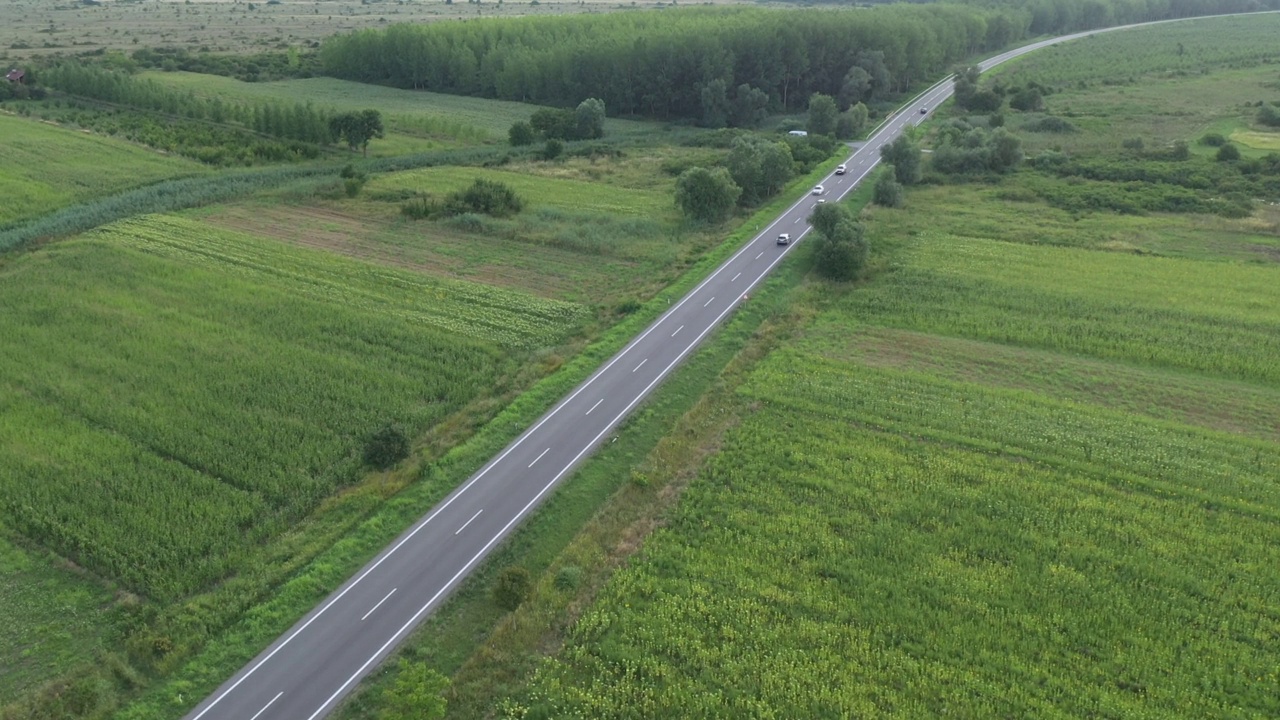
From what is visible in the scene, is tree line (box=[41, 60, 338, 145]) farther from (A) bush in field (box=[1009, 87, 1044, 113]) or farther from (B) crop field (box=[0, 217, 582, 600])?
(A) bush in field (box=[1009, 87, 1044, 113])

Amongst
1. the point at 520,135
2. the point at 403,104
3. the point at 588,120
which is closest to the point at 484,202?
the point at 520,135

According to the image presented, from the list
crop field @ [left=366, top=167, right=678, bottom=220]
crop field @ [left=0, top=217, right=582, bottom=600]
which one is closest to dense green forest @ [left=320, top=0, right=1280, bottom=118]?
crop field @ [left=366, top=167, right=678, bottom=220]

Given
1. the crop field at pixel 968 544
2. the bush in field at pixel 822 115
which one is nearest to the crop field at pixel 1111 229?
the crop field at pixel 968 544

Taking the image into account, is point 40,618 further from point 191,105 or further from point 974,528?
point 191,105

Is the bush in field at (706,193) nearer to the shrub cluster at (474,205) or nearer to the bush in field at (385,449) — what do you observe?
the shrub cluster at (474,205)

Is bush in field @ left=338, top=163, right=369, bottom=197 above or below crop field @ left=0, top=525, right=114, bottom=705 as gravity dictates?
above

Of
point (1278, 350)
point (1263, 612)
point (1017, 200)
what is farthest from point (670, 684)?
point (1017, 200)
